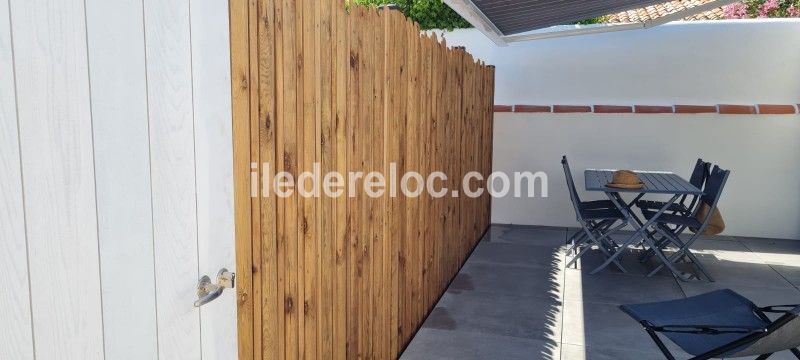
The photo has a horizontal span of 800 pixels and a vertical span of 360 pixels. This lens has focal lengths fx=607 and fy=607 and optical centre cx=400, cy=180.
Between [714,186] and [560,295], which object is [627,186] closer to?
[714,186]

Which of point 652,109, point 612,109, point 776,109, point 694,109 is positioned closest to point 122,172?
point 612,109

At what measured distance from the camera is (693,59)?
7.49m

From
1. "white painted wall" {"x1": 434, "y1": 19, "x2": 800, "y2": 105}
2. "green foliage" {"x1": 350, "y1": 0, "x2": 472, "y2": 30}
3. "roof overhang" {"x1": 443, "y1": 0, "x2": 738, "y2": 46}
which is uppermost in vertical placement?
"green foliage" {"x1": 350, "y1": 0, "x2": 472, "y2": 30}

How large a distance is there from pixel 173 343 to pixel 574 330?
3263 mm

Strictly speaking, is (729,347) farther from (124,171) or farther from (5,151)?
(5,151)

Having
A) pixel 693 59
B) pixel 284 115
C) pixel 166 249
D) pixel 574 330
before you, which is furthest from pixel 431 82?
pixel 693 59

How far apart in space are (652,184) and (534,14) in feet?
6.83

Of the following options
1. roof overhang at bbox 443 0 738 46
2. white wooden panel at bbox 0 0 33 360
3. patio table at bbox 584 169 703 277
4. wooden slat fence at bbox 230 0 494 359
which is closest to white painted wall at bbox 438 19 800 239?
roof overhang at bbox 443 0 738 46

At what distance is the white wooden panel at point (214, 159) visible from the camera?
1506 mm

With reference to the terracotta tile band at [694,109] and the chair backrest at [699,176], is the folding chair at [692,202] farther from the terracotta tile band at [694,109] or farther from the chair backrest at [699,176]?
the terracotta tile band at [694,109]

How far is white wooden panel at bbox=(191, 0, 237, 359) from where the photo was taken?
1506 mm

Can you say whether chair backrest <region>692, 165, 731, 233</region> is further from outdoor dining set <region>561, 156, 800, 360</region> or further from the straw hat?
the straw hat

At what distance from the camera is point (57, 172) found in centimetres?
109

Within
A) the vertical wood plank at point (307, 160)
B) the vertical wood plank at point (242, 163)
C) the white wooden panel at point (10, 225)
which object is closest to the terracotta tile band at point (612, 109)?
the vertical wood plank at point (307, 160)
